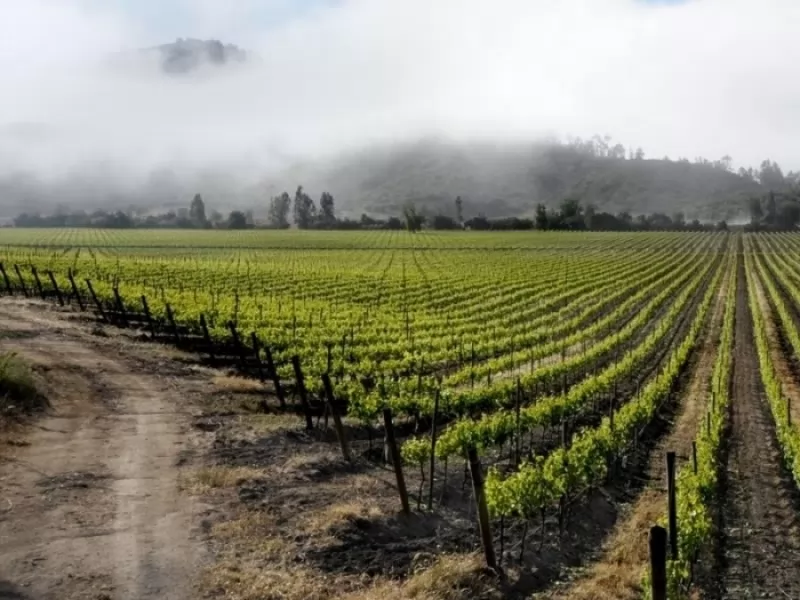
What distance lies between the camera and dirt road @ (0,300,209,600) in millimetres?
11492

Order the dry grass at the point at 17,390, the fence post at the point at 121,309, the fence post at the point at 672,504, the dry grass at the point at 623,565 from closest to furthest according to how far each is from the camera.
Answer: the fence post at the point at 672,504 → the dry grass at the point at 623,565 → the dry grass at the point at 17,390 → the fence post at the point at 121,309

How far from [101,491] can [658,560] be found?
9.95 metres

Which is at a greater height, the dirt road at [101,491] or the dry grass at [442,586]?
the dirt road at [101,491]

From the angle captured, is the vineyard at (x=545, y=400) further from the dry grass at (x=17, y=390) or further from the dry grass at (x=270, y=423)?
the dry grass at (x=17, y=390)

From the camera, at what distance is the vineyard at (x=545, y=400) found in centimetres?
1363

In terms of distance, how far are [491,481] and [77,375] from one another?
14.3 meters

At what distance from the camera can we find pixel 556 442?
20.3 meters

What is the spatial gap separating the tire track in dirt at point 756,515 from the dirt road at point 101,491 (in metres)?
8.89

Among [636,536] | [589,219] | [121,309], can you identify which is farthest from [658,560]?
[589,219]

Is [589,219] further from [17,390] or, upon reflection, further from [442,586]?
[442,586]

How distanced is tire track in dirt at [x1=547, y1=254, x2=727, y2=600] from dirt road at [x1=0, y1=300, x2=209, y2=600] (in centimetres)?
609

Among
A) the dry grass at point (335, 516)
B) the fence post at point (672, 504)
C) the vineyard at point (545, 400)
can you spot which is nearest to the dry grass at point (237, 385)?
the vineyard at point (545, 400)

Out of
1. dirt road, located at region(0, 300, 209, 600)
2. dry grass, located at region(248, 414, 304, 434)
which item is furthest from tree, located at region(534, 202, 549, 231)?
dry grass, located at region(248, 414, 304, 434)

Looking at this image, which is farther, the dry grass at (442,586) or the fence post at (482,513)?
the fence post at (482,513)
